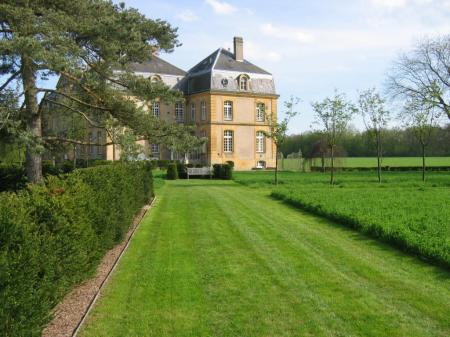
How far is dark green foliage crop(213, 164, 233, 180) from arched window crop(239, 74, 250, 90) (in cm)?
1627

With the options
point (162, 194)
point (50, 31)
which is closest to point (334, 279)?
point (50, 31)

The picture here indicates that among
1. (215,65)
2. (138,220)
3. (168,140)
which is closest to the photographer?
(138,220)

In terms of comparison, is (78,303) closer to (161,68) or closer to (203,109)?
(203,109)

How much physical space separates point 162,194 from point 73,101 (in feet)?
19.8

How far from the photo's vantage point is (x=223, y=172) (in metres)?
29.7

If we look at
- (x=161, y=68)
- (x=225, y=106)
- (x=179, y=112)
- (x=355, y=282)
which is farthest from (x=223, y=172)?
(x=355, y=282)

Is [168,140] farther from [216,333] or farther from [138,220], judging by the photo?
[216,333]

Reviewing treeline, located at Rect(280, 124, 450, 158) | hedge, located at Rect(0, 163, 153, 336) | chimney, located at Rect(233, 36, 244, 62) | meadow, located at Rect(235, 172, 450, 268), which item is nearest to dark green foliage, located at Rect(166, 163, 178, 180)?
meadow, located at Rect(235, 172, 450, 268)

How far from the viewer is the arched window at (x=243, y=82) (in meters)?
44.8

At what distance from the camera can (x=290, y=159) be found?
45.9m

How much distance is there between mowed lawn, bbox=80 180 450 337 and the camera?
477 centimetres

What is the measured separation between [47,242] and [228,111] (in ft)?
135

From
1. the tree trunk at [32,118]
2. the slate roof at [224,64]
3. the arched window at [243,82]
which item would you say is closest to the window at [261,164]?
the arched window at [243,82]

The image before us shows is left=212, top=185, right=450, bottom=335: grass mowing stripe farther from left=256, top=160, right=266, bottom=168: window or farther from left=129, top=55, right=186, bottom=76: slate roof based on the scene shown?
left=129, top=55, right=186, bottom=76: slate roof
